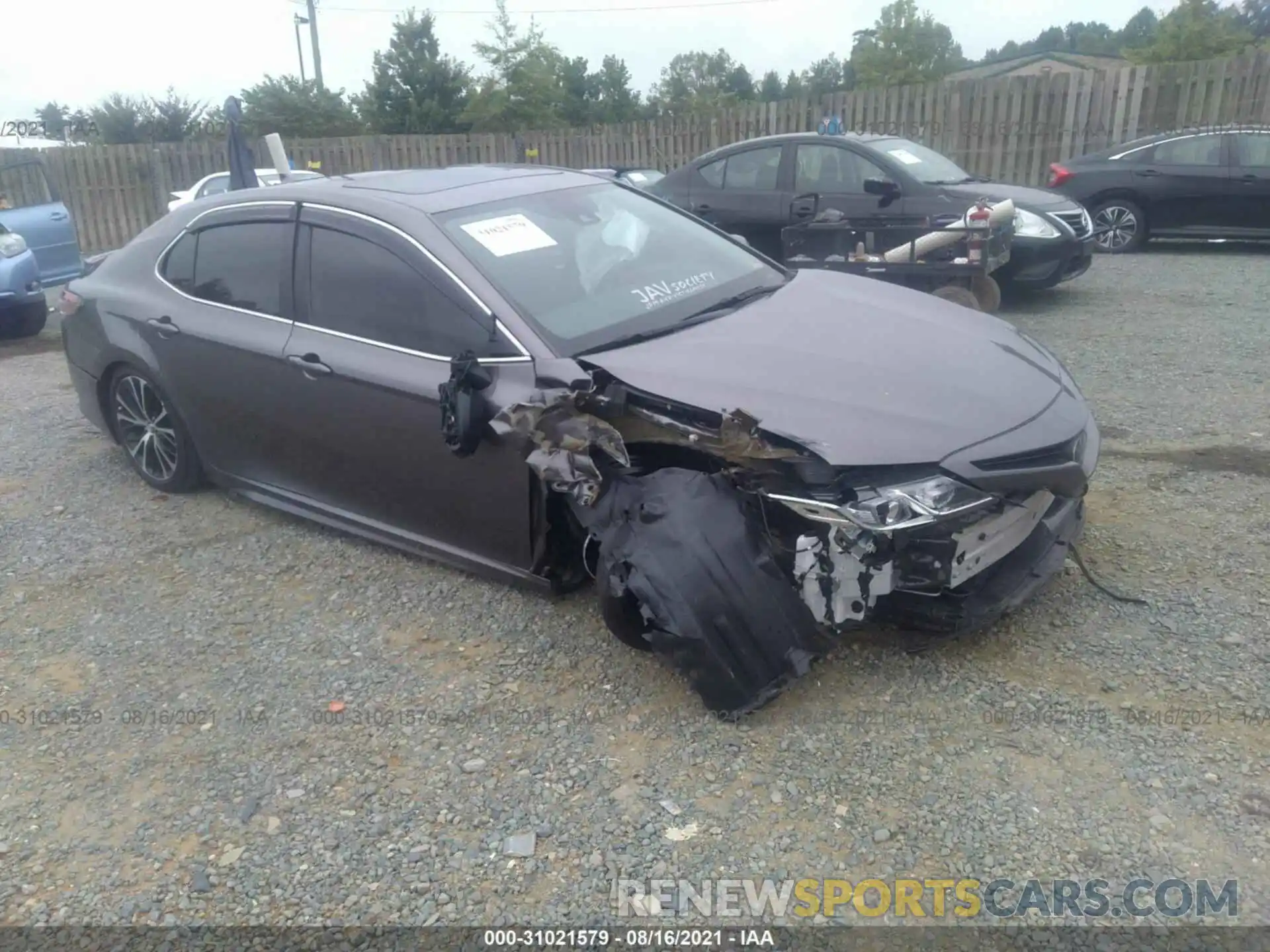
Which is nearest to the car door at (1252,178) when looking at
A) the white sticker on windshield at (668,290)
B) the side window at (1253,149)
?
the side window at (1253,149)

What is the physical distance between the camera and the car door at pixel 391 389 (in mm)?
3865

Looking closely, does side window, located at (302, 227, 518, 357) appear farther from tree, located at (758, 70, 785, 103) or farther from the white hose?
tree, located at (758, 70, 785, 103)

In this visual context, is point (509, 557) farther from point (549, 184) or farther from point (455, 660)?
point (549, 184)

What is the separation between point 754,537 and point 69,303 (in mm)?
4279

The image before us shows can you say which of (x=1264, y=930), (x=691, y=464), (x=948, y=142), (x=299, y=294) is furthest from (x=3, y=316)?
(x=948, y=142)

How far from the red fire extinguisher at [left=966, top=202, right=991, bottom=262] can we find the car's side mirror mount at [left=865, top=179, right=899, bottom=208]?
1.28m

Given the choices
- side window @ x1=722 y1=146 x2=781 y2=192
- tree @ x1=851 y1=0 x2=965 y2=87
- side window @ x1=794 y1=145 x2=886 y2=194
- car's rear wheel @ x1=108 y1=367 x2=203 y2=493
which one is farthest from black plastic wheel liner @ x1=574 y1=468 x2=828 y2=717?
tree @ x1=851 y1=0 x2=965 y2=87

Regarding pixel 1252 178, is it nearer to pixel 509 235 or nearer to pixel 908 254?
pixel 908 254

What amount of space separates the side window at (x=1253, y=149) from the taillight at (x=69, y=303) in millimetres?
11046

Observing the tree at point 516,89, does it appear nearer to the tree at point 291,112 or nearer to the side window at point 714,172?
the tree at point 291,112

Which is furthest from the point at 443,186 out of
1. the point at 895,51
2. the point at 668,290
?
the point at 895,51

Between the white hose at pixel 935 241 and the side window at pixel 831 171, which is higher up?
the side window at pixel 831 171

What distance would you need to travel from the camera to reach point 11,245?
1029 cm

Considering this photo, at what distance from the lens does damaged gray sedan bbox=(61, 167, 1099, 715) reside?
324cm
